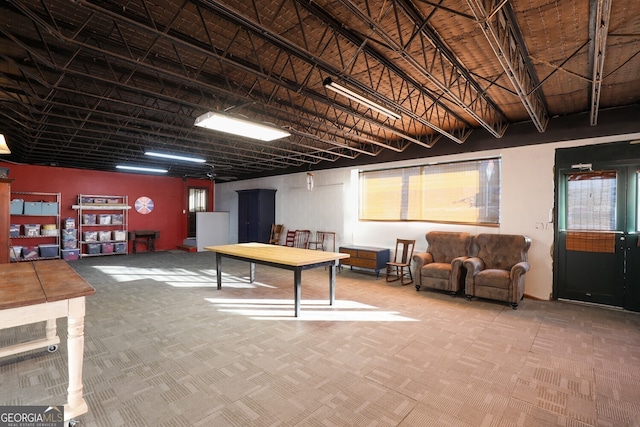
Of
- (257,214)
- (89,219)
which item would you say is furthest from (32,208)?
(257,214)

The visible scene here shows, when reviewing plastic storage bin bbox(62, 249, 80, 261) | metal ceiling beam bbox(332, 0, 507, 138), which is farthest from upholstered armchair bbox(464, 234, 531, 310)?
plastic storage bin bbox(62, 249, 80, 261)

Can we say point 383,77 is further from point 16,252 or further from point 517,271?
point 16,252

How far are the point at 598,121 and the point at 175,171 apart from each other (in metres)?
11.8

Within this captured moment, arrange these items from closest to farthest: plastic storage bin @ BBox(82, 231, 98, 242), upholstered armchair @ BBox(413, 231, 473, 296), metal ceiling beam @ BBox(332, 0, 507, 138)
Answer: metal ceiling beam @ BBox(332, 0, 507, 138)
upholstered armchair @ BBox(413, 231, 473, 296)
plastic storage bin @ BBox(82, 231, 98, 242)

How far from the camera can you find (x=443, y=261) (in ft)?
19.9

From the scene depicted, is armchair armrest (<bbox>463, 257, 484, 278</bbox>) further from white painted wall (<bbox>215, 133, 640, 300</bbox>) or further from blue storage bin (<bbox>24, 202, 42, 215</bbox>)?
blue storage bin (<bbox>24, 202, 42, 215</bbox>)

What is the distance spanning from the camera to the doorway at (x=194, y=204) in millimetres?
12727

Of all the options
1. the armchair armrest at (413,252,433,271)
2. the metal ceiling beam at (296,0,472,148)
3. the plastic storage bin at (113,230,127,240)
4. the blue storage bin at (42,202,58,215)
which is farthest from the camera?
the plastic storage bin at (113,230,127,240)

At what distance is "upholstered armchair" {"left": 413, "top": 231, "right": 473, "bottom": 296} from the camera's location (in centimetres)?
539

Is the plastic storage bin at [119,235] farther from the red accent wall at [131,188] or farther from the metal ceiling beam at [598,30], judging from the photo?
the metal ceiling beam at [598,30]

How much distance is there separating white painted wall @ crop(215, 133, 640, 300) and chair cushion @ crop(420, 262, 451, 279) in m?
1.24

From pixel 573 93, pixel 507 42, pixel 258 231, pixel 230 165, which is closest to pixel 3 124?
pixel 230 165

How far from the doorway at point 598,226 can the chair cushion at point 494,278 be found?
47.6 inches

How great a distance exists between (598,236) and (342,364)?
16.0 feet
